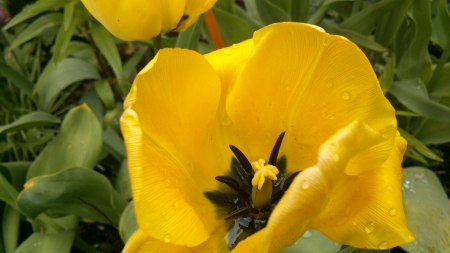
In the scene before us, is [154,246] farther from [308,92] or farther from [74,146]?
[74,146]

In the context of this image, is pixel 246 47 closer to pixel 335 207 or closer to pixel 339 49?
pixel 339 49

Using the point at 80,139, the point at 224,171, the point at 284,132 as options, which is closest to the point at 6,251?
the point at 80,139

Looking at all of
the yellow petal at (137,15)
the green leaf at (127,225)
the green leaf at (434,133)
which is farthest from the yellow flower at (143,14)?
the green leaf at (434,133)

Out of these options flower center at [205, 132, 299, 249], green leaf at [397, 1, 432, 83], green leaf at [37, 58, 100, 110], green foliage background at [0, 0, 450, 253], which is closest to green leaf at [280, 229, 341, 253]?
green foliage background at [0, 0, 450, 253]

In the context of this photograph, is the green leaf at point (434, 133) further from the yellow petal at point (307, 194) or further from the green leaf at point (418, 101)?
the yellow petal at point (307, 194)

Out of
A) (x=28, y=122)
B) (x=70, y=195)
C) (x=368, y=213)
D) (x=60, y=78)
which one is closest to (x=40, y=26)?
(x=60, y=78)
